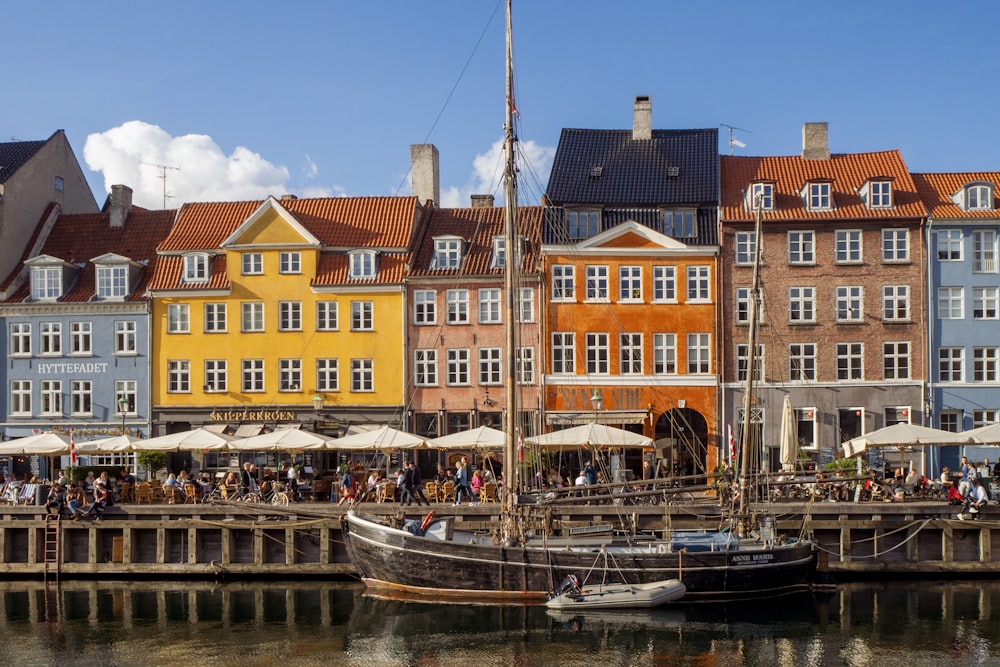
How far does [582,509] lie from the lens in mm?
36188

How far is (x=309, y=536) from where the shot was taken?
120 feet

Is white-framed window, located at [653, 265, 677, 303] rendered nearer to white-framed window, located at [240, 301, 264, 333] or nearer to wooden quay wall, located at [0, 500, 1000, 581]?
A: wooden quay wall, located at [0, 500, 1000, 581]

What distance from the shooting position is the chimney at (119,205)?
54.5 meters

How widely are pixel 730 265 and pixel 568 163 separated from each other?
27.9 feet

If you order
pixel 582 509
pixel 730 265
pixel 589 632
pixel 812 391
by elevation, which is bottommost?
pixel 589 632

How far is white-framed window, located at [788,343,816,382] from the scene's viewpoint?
4731 centimetres

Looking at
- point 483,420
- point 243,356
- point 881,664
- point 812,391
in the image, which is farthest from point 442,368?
point 881,664

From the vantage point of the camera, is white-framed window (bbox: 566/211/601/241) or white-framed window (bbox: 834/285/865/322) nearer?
white-framed window (bbox: 834/285/865/322)

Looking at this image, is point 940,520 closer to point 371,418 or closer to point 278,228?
point 371,418

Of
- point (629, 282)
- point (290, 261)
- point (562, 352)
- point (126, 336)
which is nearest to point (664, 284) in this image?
point (629, 282)

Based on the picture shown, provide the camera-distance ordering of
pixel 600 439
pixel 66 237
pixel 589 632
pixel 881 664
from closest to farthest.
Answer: pixel 881 664 → pixel 589 632 → pixel 600 439 → pixel 66 237

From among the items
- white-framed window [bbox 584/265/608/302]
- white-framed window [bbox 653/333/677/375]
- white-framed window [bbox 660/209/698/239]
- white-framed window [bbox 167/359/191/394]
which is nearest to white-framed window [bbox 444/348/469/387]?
white-framed window [bbox 584/265/608/302]

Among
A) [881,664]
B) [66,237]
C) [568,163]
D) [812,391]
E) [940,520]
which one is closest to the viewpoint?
[881,664]

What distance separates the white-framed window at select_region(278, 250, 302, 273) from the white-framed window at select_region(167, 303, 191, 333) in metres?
4.49
